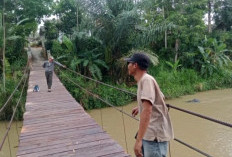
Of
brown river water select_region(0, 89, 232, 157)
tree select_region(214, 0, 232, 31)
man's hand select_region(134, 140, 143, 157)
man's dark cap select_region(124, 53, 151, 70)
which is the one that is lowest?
brown river water select_region(0, 89, 232, 157)

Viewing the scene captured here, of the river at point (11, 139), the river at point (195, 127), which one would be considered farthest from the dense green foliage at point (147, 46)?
the river at point (11, 139)

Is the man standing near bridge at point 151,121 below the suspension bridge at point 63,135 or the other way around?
the other way around

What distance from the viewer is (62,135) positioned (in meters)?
4.06

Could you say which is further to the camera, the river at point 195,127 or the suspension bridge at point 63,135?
the river at point 195,127

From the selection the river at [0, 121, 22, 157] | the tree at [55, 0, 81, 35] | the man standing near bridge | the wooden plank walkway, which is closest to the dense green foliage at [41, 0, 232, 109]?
the river at [0, 121, 22, 157]

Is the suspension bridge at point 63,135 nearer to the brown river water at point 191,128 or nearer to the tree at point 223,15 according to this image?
the brown river water at point 191,128

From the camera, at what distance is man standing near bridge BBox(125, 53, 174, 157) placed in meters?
1.99

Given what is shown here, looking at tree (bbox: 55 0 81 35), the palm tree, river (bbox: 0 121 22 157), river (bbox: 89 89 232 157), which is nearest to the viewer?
river (bbox: 89 89 232 157)

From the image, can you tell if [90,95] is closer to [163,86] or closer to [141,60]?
Result: [163,86]

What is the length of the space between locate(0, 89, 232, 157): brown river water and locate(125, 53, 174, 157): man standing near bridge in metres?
4.36

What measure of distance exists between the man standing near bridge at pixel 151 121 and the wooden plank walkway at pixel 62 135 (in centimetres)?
125

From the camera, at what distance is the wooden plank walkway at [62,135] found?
11.1 feet

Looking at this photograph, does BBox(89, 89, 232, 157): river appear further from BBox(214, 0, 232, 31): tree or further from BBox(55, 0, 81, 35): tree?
BBox(55, 0, 81, 35): tree

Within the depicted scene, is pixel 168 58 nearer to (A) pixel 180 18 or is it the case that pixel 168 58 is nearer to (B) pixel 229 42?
(A) pixel 180 18
